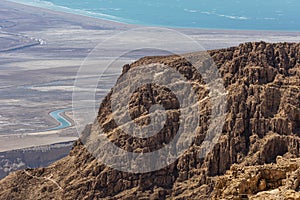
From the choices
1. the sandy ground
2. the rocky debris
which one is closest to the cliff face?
the rocky debris

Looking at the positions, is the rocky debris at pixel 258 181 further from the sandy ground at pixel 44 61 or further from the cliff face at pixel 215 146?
the sandy ground at pixel 44 61

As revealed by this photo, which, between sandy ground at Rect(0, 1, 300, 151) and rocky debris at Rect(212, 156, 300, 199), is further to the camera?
sandy ground at Rect(0, 1, 300, 151)

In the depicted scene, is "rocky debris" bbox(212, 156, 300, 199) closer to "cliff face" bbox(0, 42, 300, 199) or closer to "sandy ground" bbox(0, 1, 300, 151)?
"cliff face" bbox(0, 42, 300, 199)

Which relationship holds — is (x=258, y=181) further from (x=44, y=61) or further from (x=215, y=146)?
(x=44, y=61)

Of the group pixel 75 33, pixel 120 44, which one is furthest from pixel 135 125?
pixel 75 33

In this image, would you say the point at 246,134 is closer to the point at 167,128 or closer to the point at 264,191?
the point at 167,128
